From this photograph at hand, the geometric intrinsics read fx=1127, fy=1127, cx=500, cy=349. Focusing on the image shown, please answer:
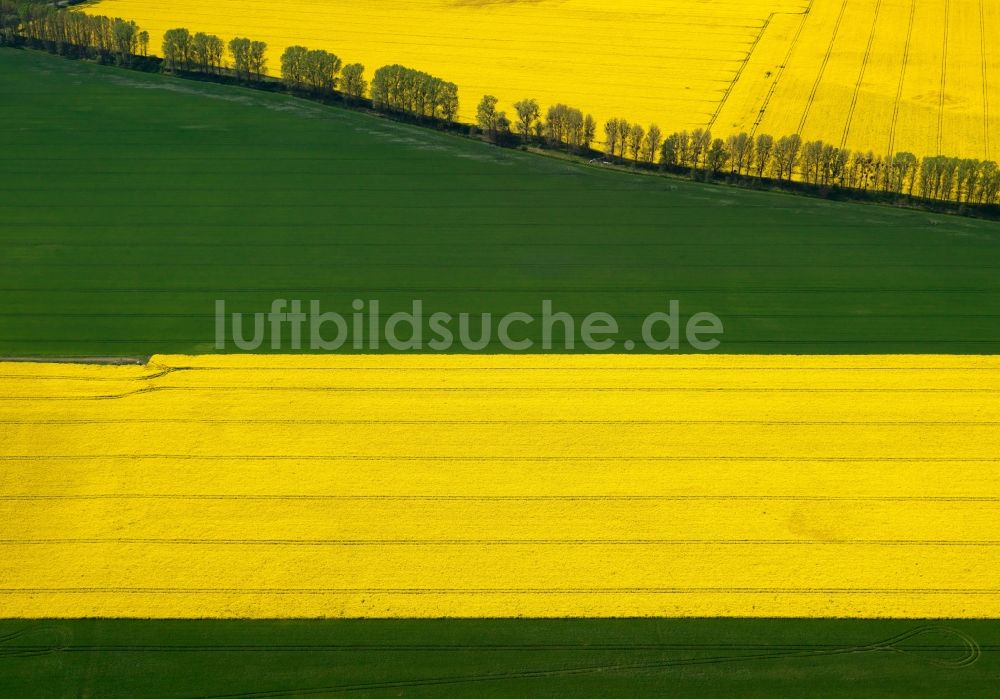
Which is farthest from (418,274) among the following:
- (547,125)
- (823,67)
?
(823,67)

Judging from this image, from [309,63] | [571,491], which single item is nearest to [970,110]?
[309,63]

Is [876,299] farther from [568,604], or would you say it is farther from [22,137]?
[22,137]

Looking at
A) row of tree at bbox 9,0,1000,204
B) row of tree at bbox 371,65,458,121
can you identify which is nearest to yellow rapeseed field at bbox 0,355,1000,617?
row of tree at bbox 9,0,1000,204

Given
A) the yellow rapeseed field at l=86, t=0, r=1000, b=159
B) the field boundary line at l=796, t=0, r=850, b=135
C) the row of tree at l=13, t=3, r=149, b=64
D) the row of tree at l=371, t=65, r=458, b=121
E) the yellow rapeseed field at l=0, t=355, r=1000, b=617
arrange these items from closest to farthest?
1. the yellow rapeseed field at l=0, t=355, r=1000, b=617
2. the row of tree at l=371, t=65, r=458, b=121
3. the field boundary line at l=796, t=0, r=850, b=135
4. the yellow rapeseed field at l=86, t=0, r=1000, b=159
5. the row of tree at l=13, t=3, r=149, b=64

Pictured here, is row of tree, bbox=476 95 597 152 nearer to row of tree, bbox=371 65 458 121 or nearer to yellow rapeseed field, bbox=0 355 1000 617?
row of tree, bbox=371 65 458 121

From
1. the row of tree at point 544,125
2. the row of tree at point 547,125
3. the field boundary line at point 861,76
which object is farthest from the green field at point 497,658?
the field boundary line at point 861,76

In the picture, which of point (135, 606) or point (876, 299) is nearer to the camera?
point (135, 606)

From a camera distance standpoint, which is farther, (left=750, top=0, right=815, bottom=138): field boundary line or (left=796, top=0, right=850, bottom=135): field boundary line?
(left=796, top=0, right=850, bottom=135): field boundary line
